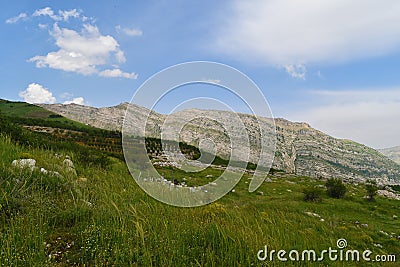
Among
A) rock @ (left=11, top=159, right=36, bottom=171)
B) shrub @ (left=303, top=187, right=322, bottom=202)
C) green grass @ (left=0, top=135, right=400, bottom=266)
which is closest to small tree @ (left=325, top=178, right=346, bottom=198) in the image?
shrub @ (left=303, top=187, right=322, bottom=202)

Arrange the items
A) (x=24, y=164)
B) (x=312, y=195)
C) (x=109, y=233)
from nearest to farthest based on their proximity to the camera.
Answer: (x=109, y=233) → (x=24, y=164) → (x=312, y=195)

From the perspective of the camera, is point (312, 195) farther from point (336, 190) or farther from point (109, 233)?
point (109, 233)

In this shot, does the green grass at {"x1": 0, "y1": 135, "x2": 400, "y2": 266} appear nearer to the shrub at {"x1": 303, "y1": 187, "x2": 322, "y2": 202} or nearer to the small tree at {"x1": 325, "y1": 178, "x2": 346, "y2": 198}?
the shrub at {"x1": 303, "y1": 187, "x2": 322, "y2": 202}

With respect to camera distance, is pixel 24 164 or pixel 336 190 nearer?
pixel 24 164

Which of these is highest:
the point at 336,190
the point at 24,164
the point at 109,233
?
the point at 24,164

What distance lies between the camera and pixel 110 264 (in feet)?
12.1

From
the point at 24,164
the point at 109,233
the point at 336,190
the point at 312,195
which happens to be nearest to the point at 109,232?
the point at 109,233

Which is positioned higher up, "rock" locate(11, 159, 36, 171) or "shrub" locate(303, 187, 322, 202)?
"rock" locate(11, 159, 36, 171)

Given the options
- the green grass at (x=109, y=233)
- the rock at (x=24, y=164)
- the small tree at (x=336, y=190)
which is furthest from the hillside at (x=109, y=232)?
the small tree at (x=336, y=190)

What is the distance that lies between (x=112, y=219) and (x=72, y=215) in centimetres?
68

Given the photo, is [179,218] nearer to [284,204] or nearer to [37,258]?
[37,258]

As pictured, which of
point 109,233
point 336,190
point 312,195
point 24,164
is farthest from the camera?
point 336,190

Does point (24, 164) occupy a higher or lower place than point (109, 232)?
higher

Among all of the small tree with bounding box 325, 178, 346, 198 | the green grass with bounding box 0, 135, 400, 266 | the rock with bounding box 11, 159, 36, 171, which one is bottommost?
the small tree with bounding box 325, 178, 346, 198
